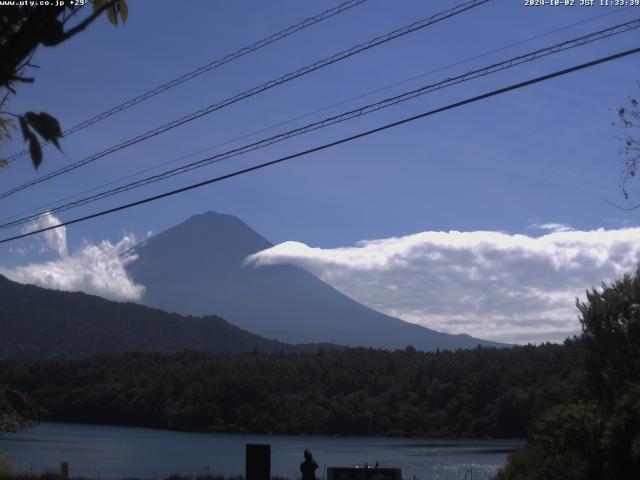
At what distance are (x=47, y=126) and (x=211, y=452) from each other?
3324 inches

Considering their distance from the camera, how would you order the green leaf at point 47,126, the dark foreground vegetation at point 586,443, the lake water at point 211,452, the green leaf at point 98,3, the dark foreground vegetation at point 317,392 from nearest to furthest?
the green leaf at point 47,126
the green leaf at point 98,3
the dark foreground vegetation at point 586,443
the lake water at point 211,452
the dark foreground vegetation at point 317,392

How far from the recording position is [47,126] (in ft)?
10.5

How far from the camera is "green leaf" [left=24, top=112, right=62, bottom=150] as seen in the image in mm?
3182

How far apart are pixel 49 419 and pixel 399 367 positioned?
56392mm

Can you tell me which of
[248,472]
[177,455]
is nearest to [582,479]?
[248,472]

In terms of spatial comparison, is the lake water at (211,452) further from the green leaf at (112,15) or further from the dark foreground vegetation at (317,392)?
the green leaf at (112,15)

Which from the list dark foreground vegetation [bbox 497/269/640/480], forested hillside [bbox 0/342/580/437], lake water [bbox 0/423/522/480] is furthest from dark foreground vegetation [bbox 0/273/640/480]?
dark foreground vegetation [bbox 497/269/640/480]

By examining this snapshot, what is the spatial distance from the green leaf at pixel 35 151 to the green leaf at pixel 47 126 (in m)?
0.06

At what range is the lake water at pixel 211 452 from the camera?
62.6 metres

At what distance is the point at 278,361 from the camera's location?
471 ft

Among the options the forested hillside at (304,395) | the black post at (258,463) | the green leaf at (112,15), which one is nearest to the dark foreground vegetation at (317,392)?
the forested hillside at (304,395)

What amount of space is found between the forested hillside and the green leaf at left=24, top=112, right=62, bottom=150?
108m

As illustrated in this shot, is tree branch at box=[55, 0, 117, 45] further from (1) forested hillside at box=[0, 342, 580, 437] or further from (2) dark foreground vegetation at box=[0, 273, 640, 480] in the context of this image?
(1) forested hillside at box=[0, 342, 580, 437]

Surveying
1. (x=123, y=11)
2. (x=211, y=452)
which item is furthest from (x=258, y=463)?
(x=211, y=452)
